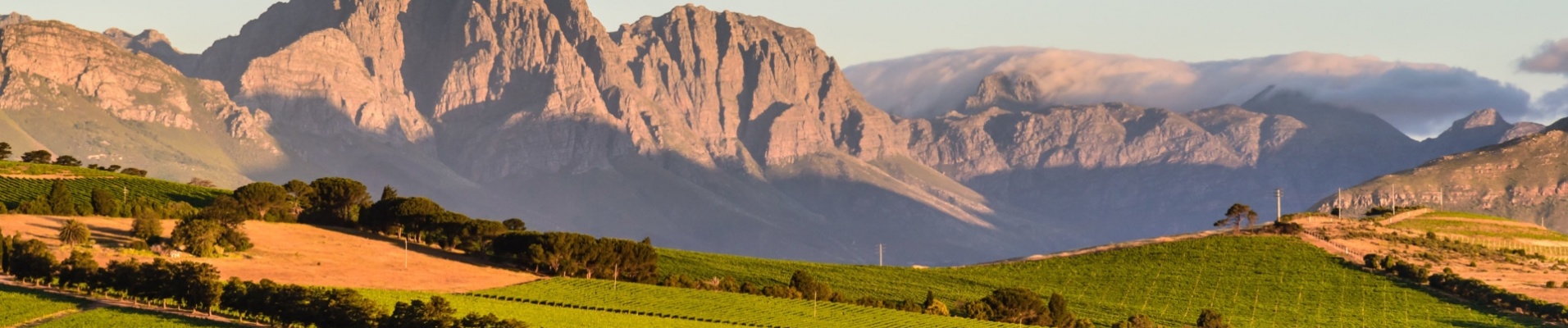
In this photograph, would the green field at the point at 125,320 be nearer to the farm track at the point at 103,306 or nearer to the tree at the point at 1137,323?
the farm track at the point at 103,306

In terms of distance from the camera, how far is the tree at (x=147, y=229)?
524ft

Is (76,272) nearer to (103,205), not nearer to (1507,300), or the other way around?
(103,205)

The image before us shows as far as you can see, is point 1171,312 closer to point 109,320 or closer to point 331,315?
point 331,315

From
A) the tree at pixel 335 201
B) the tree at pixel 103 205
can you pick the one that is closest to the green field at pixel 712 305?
the tree at pixel 335 201

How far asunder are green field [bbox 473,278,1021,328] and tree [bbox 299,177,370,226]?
3708 cm

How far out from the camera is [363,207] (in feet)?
628

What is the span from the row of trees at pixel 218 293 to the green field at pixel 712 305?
2204 cm

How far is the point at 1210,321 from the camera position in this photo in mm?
175000

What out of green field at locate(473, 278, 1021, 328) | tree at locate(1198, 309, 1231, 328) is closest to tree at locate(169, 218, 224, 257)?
green field at locate(473, 278, 1021, 328)

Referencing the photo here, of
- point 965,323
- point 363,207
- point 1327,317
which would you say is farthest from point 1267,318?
point 363,207

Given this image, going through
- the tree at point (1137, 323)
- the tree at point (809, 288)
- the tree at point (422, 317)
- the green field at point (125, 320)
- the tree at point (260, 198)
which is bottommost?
the green field at point (125, 320)

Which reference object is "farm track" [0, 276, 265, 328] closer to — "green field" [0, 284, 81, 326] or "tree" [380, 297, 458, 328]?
"green field" [0, 284, 81, 326]

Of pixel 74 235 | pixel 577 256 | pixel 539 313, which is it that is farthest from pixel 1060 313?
pixel 74 235

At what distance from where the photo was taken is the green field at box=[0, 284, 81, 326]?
119562mm
